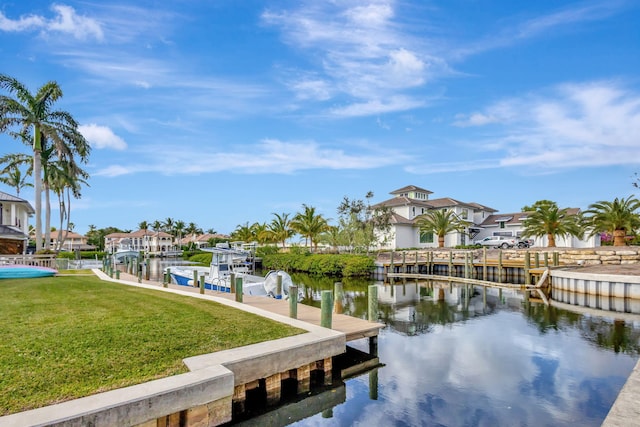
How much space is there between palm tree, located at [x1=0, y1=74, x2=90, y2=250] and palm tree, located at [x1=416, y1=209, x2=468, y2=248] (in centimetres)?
3687

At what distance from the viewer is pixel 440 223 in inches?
1865

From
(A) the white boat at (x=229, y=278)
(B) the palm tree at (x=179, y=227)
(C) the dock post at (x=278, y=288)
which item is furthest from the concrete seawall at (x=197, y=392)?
(B) the palm tree at (x=179, y=227)

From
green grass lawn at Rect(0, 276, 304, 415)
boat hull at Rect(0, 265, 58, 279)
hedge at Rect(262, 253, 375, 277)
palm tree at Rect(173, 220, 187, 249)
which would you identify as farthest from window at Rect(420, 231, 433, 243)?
palm tree at Rect(173, 220, 187, 249)

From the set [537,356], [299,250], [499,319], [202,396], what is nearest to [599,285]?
[499,319]

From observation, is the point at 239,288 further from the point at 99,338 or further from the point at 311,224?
the point at 311,224

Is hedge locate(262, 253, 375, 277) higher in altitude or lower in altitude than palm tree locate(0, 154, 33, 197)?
lower

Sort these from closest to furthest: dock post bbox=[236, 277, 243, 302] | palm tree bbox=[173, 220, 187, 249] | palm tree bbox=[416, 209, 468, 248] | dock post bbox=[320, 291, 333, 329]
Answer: dock post bbox=[320, 291, 333, 329] < dock post bbox=[236, 277, 243, 302] < palm tree bbox=[416, 209, 468, 248] < palm tree bbox=[173, 220, 187, 249]

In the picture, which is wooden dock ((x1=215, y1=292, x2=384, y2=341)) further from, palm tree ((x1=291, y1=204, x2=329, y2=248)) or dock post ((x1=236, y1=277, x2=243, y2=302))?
palm tree ((x1=291, y1=204, x2=329, y2=248))

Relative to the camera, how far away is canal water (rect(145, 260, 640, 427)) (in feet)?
26.3

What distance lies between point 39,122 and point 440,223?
3990cm

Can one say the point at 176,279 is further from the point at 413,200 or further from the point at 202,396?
the point at 413,200

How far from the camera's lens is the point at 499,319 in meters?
17.4

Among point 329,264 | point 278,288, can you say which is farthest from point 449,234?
point 278,288

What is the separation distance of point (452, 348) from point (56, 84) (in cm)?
3422
